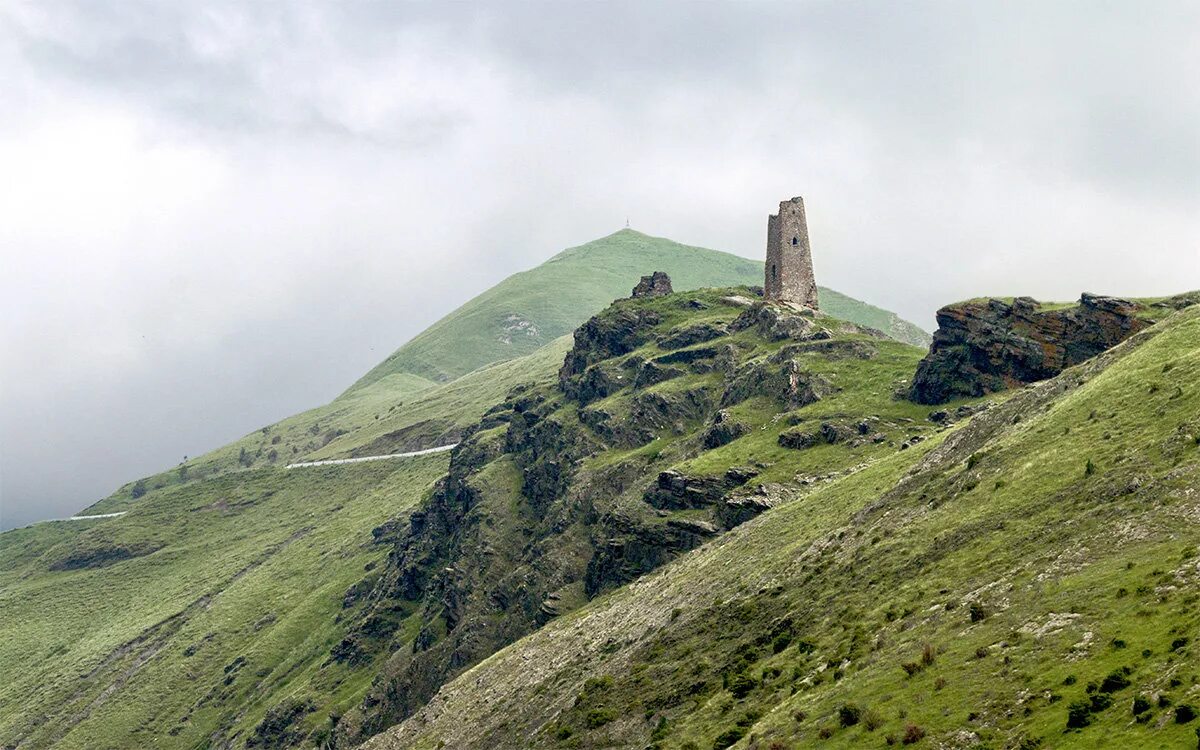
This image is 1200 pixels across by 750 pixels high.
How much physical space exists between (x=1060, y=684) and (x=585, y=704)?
169 ft

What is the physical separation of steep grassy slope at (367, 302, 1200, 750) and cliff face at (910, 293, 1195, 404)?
24673mm

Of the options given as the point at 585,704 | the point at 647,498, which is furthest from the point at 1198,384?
the point at 647,498

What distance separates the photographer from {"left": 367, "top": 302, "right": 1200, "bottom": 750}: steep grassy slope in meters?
54.8

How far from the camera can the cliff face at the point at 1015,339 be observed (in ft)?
433

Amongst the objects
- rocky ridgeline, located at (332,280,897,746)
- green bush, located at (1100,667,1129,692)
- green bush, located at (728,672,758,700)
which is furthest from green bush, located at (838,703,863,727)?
rocky ridgeline, located at (332,280,897,746)

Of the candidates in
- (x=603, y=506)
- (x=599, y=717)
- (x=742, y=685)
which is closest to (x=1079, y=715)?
(x=742, y=685)

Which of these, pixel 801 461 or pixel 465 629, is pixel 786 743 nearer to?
pixel 801 461

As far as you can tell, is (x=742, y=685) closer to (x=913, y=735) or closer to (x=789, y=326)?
(x=913, y=735)

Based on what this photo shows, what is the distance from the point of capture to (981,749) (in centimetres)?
5247

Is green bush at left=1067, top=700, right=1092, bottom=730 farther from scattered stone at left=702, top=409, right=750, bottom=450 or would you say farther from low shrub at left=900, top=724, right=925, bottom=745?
scattered stone at left=702, top=409, right=750, bottom=450

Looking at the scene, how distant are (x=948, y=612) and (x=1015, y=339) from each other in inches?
3313

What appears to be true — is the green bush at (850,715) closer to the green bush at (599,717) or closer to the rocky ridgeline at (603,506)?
the green bush at (599,717)

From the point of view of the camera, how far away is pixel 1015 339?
145250 mm

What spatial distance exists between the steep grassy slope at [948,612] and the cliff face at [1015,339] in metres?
24.7
